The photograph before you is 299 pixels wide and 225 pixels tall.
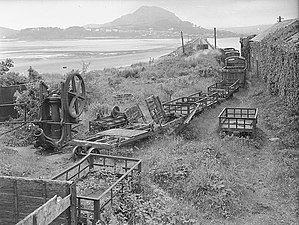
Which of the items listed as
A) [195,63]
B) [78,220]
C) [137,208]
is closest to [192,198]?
[137,208]

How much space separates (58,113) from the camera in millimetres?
11891

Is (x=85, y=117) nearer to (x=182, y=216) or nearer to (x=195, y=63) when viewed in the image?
(x=182, y=216)

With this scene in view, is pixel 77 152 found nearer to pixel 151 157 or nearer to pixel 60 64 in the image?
pixel 151 157

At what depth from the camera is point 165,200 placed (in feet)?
24.9

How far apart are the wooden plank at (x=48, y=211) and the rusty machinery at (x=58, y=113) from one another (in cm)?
632

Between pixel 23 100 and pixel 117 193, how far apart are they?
8307mm

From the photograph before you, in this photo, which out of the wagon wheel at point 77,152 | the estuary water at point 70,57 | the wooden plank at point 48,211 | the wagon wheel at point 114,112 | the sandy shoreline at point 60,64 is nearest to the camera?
the wooden plank at point 48,211

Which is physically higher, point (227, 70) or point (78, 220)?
point (227, 70)

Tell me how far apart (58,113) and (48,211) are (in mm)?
7499

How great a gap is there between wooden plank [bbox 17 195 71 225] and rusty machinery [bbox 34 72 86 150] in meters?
6.32

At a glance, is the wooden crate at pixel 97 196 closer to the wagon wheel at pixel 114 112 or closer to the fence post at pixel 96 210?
the fence post at pixel 96 210

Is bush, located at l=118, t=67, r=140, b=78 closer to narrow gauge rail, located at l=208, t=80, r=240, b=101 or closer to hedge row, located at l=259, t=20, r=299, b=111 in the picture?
narrow gauge rail, located at l=208, t=80, r=240, b=101

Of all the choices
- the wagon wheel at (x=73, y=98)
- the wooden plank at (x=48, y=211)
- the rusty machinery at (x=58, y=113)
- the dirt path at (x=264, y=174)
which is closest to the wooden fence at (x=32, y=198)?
the wooden plank at (x=48, y=211)

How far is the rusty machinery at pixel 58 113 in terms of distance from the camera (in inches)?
443
